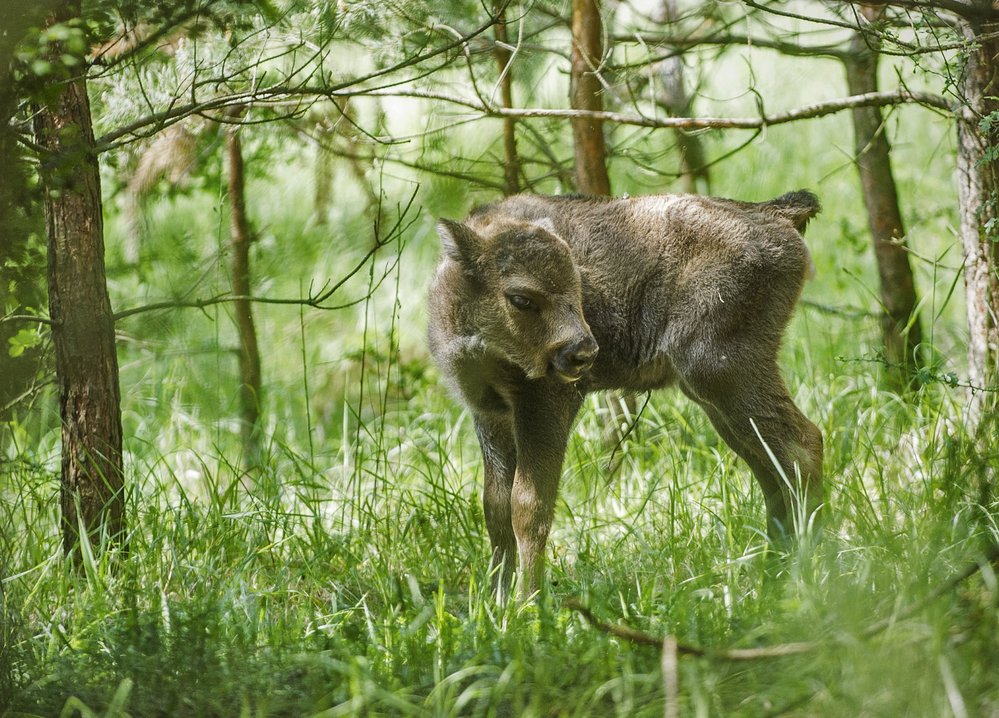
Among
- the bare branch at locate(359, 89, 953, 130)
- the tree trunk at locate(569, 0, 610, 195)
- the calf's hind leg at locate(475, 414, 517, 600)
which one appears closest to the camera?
the calf's hind leg at locate(475, 414, 517, 600)

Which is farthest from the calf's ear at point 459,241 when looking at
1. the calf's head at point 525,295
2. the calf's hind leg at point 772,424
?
the calf's hind leg at point 772,424

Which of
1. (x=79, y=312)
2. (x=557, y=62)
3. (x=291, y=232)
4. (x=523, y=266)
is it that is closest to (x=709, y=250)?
(x=523, y=266)

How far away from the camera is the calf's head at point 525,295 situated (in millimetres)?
4914

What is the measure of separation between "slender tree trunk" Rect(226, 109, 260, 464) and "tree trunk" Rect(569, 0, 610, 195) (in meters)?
2.19

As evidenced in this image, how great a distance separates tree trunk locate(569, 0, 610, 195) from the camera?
6.67 metres

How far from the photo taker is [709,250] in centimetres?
522

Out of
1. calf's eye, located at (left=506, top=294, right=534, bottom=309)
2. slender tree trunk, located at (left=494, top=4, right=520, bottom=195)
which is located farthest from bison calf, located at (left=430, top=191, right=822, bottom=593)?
slender tree trunk, located at (left=494, top=4, right=520, bottom=195)

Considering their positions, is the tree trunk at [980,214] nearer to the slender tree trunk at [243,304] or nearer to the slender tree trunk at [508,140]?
the slender tree trunk at [508,140]

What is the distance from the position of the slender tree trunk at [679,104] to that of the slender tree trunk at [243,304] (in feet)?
10.4

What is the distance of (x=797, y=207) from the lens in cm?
546

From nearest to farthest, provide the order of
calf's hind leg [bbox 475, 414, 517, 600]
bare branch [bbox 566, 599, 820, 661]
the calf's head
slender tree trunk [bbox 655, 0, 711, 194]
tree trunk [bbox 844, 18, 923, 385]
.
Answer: bare branch [bbox 566, 599, 820, 661]
the calf's head
calf's hind leg [bbox 475, 414, 517, 600]
tree trunk [bbox 844, 18, 923, 385]
slender tree trunk [bbox 655, 0, 711, 194]

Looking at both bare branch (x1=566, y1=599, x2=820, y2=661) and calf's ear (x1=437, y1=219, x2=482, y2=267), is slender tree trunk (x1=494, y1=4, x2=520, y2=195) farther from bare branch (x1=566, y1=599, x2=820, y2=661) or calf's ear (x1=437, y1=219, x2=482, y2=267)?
bare branch (x1=566, y1=599, x2=820, y2=661)

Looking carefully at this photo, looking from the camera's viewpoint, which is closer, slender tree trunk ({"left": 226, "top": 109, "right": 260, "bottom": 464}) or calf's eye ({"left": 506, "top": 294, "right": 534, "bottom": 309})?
calf's eye ({"left": 506, "top": 294, "right": 534, "bottom": 309})

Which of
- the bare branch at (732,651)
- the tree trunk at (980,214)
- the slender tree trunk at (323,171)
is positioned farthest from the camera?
the slender tree trunk at (323,171)
